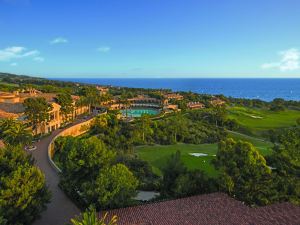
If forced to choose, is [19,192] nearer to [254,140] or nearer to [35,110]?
[35,110]

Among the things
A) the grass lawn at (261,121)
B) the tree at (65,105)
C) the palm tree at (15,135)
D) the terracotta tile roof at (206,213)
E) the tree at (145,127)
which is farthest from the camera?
the grass lawn at (261,121)

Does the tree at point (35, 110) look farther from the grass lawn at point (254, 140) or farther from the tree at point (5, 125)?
the grass lawn at point (254, 140)

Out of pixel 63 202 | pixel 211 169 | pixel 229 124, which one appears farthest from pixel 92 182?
pixel 229 124

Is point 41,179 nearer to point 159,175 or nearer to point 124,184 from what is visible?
point 124,184

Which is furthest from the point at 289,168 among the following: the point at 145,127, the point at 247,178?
the point at 145,127

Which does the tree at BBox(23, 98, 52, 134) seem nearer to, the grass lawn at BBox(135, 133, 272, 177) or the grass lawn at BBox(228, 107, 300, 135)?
the grass lawn at BBox(135, 133, 272, 177)

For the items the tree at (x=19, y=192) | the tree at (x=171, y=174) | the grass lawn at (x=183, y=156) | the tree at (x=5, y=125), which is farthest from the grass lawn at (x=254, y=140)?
the tree at (x=19, y=192)
